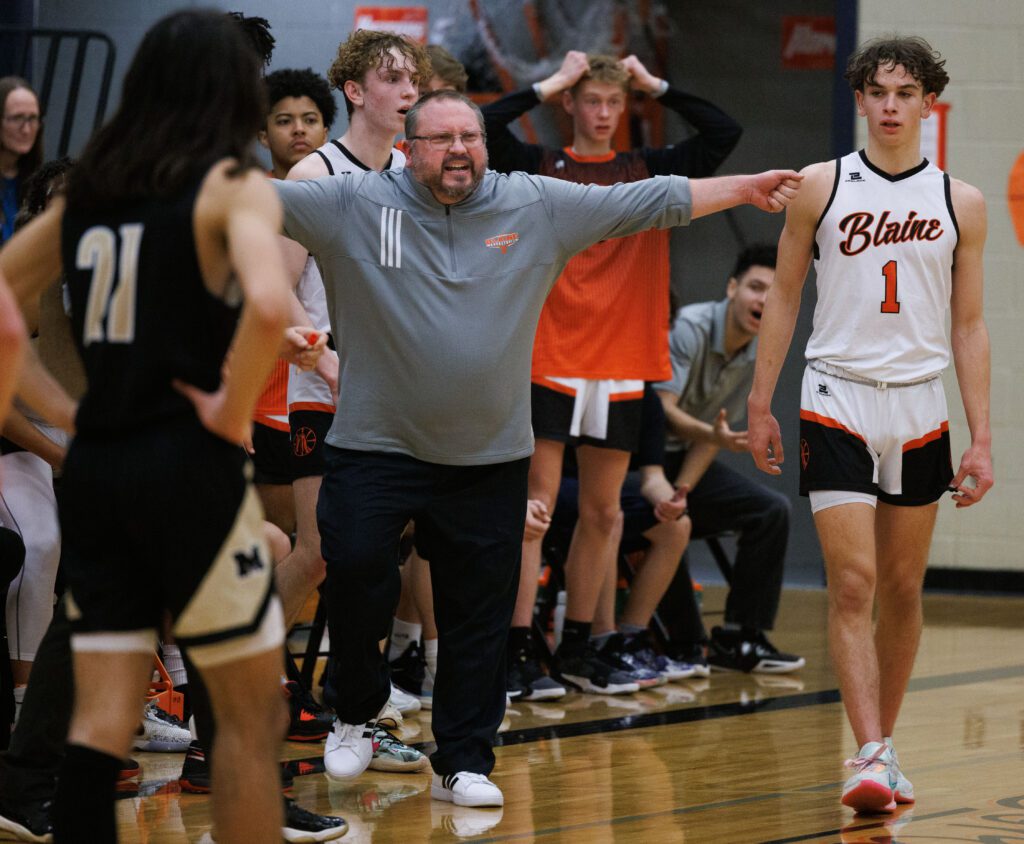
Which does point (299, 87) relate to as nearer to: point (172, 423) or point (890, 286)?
point (890, 286)

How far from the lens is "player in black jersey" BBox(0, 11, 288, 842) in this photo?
95.6 inches

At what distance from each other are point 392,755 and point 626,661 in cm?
162

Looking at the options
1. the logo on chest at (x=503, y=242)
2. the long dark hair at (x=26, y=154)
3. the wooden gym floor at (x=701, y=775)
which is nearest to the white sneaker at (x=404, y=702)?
the wooden gym floor at (x=701, y=775)

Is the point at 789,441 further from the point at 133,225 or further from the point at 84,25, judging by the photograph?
the point at 133,225

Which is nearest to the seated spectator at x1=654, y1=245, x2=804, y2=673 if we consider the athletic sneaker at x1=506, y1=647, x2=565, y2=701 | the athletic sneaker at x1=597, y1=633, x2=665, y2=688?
the athletic sneaker at x1=597, y1=633, x2=665, y2=688

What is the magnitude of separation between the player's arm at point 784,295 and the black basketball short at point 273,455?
1.47m

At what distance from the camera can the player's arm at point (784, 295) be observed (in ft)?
13.4

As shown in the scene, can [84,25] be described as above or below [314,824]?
above

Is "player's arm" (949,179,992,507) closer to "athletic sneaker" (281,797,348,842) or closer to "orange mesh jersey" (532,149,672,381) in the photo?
"orange mesh jersey" (532,149,672,381)

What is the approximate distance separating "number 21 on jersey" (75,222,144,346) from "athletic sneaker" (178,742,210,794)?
169cm

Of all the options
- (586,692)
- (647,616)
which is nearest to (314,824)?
(586,692)

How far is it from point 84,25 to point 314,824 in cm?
584

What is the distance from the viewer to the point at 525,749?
15.1 ft

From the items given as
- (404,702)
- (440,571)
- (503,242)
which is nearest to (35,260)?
(503,242)
